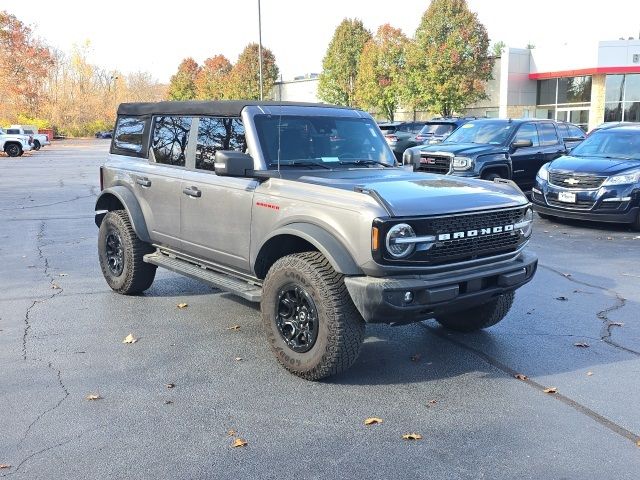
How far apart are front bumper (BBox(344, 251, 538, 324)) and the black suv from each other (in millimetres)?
7763

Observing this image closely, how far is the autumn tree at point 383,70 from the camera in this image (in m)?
44.0

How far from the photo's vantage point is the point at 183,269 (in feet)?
19.2

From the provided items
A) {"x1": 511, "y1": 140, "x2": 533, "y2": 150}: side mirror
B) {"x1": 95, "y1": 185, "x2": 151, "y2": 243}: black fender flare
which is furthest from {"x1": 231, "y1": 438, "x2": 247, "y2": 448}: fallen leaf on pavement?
{"x1": 511, "y1": 140, "x2": 533, "y2": 150}: side mirror

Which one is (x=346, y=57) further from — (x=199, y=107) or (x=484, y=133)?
(x=199, y=107)

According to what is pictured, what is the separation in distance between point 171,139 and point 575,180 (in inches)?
305

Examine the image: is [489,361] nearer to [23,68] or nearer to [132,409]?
[132,409]

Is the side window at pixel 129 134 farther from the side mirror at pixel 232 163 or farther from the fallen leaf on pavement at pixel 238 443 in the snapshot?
the fallen leaf on pavement at pixel 238 443

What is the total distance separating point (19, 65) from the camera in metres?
57.8

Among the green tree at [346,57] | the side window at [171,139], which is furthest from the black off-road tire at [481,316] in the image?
the green tree at [346,57]

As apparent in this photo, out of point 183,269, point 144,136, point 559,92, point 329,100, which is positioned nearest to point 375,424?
point 183,269

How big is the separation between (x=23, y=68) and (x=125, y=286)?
195ft

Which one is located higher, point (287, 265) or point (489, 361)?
point (287, 265)

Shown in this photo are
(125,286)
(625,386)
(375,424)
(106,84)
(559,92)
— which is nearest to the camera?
(375,424)

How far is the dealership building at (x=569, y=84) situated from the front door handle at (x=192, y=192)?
1424 inches
